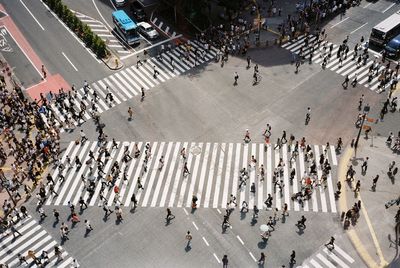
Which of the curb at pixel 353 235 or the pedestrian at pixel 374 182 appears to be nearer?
the curb at pixel 353 235

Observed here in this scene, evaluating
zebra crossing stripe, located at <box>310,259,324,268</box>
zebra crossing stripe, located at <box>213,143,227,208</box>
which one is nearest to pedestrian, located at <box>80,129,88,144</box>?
zebra crossing stripe, located at <box>213,143,227,208</box>

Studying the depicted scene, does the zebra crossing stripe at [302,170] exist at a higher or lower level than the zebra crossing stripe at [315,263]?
higher

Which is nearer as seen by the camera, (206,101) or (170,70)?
(206,101)

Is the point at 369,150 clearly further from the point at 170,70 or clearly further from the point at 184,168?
the point at 170,70

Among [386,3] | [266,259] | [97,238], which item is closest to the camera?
[266,259]

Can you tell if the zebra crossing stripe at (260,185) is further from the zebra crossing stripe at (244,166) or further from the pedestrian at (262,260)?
the pedestrian at (262,260)

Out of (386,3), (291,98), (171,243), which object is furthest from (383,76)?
(171,243)

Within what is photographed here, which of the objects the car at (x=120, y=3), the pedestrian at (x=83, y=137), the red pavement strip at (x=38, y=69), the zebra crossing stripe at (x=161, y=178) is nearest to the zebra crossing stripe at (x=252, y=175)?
the zebra crossing stripe at (x=161, y=178)
